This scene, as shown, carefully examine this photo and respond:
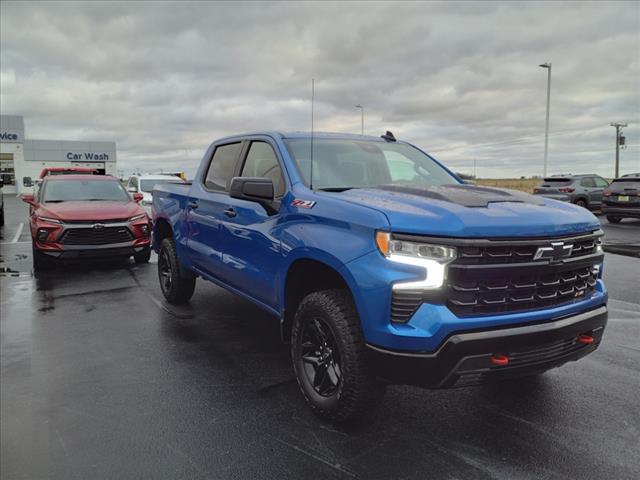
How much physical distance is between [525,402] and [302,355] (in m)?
1.65

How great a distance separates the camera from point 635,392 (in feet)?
12.8

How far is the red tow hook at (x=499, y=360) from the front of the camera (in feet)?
9.15

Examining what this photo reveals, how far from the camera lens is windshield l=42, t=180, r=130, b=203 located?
9617 mm

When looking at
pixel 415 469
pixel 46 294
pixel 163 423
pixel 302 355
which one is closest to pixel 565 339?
pixel 415 469

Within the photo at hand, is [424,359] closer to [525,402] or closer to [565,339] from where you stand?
[565,339]

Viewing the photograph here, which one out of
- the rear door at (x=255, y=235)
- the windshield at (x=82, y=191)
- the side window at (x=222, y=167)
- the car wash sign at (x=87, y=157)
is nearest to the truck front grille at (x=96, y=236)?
the windshield at (x=82, y=191)

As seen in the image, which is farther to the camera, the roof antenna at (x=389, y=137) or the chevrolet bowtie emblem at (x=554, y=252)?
the roof antenna at (x=389, y=137)

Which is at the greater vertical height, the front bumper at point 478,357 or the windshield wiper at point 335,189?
the windshield wiper at point 335,189

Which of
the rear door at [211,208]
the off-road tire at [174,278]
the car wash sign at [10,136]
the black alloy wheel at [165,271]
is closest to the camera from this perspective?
the rear door at [211,208]

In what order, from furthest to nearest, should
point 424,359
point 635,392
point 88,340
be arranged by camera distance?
point 88,340
point 635,392
point 424,359

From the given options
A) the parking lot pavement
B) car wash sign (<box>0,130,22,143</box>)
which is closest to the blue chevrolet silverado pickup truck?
the parking lot pavement

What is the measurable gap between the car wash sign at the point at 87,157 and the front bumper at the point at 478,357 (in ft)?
217

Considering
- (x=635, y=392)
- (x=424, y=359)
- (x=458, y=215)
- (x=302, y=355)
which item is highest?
(x=458, y=215)

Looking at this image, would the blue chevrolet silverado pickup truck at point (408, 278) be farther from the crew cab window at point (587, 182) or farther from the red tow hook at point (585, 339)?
the crew cab window at point (587, 182)
